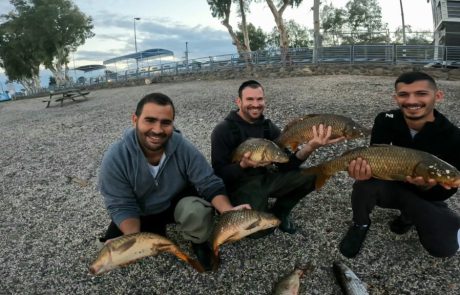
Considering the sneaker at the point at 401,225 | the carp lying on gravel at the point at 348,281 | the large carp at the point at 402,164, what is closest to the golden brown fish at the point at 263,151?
the large carp at the point at 402,164

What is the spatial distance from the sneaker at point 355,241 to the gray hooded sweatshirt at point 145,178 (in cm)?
138

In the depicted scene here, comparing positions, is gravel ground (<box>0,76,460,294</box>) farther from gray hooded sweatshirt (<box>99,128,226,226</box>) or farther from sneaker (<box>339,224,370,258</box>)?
gray hooded sweatshirt (<box>99,128,226,226</box>)

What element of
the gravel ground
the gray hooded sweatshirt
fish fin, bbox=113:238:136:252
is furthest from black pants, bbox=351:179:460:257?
fish fin, bbox=113:238:136:252

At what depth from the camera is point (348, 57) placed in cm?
1862

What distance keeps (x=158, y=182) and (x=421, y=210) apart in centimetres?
243

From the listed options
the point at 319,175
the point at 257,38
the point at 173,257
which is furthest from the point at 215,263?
the point at 257,38

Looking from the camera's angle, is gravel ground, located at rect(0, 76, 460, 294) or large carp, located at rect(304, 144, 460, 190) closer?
large carp, located at rect(304, 144, 460, 190)

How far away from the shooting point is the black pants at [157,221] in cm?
344

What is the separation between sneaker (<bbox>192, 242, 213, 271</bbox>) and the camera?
11.4 ft

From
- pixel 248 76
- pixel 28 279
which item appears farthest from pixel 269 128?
pixel 248 76

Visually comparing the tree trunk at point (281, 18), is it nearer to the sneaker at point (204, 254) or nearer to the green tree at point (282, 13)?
the green tree at point (282, 13)

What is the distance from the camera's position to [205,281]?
336cm

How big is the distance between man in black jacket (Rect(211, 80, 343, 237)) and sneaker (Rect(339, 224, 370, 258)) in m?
0.61

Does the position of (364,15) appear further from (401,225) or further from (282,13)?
(401,225)
